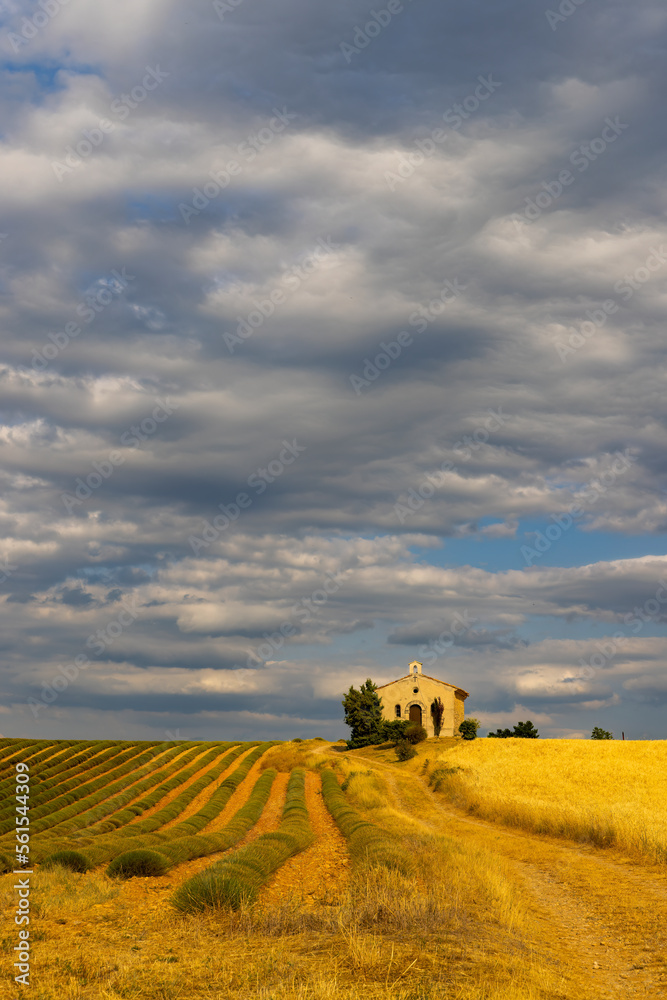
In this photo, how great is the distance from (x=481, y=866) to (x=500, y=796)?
570 inches

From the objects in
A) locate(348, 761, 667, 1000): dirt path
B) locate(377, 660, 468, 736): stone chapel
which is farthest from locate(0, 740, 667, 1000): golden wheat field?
locate(377, 660, 468, 736): stone chapel

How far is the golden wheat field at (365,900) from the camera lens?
852 centimetres

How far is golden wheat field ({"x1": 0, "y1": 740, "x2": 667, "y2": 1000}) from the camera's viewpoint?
8523 mm

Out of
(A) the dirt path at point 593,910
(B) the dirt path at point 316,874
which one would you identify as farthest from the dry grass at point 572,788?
(B) the dirt path at point 316,874

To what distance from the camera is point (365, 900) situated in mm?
11875

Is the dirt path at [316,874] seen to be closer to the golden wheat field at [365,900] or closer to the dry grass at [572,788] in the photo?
the golden wheat field at [365,900]

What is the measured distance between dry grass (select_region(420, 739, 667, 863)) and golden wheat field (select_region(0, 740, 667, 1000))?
0.40 feet

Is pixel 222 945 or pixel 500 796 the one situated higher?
pixel 222 945

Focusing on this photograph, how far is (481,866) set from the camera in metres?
16.1

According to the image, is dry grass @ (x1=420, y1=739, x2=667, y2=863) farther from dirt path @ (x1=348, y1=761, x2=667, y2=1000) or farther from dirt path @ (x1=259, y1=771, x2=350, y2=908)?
dirt path @ (x1=259, y1=771, x2=350, y2=908)

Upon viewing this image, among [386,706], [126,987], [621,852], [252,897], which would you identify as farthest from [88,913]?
[386,706]

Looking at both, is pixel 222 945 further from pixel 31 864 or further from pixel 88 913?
pixel 31 864

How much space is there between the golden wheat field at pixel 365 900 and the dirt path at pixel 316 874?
73 millimetres

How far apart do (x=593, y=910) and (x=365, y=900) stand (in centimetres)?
562
